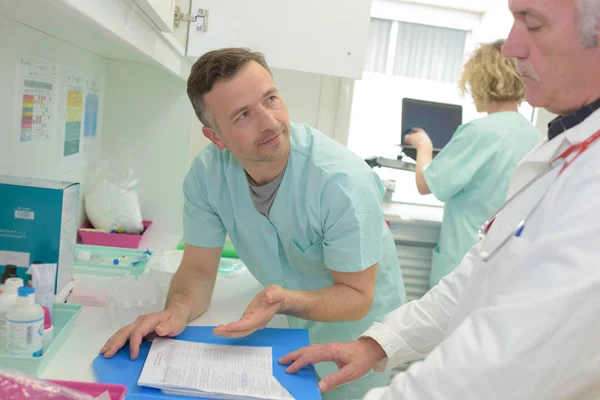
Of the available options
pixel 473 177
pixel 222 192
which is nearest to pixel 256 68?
pixel 222 192

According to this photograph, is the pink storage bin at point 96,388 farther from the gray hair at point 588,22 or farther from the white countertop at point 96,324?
the gray hair at point 588,22

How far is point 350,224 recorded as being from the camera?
1.25 meters

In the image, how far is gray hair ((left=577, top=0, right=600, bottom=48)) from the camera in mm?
704

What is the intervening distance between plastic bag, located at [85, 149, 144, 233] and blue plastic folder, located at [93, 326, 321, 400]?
91cm

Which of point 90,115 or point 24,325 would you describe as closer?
point 24,325

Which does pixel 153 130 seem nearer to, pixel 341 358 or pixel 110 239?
pixel 110 239

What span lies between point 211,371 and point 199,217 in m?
0.53

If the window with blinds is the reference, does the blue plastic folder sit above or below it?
below

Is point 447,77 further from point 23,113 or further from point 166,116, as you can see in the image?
point 23,113

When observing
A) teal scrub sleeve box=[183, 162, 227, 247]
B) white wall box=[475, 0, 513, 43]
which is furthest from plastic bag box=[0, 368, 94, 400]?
white wall box=[475, 0, 513, 43]

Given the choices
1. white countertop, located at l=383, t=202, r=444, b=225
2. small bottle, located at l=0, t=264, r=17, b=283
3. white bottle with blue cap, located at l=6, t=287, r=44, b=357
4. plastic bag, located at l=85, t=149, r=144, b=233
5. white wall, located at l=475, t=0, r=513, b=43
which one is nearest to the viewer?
white bottle with blue cap, located at l=6, t=287, r=44, b=357

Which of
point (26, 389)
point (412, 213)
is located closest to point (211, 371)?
point (26, 389)

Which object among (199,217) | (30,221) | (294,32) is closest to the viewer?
(30,221)

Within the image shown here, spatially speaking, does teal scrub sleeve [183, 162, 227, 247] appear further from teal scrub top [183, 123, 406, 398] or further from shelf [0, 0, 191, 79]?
shelf [0, 0, 191, 79]
